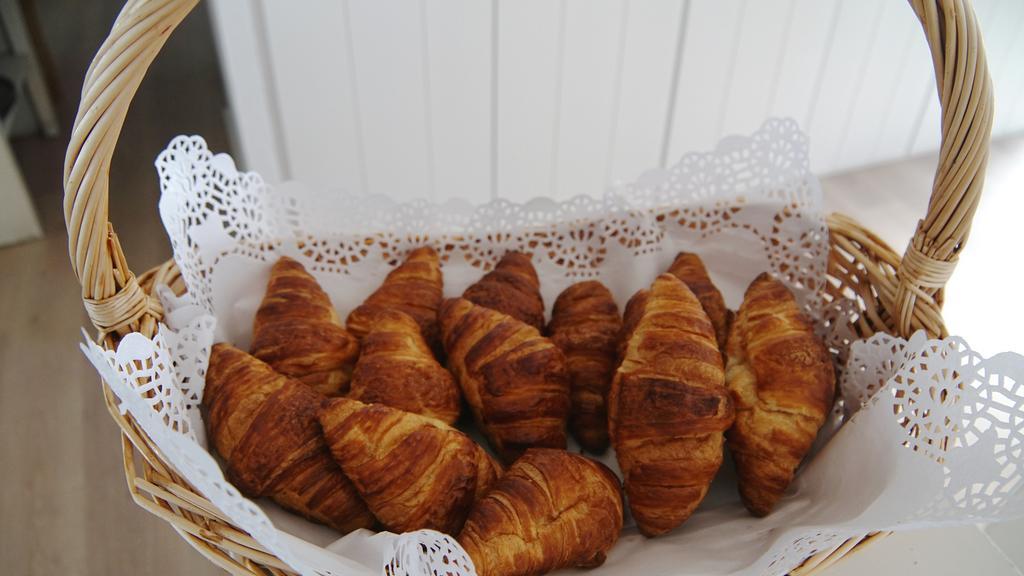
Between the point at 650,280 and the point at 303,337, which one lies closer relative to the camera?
the point at 303,337

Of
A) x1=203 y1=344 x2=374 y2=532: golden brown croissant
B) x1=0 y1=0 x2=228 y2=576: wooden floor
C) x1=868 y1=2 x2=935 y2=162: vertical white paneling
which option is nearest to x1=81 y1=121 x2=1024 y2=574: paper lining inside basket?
x1=203 y1=344 x2=374 y2=532: golden brown croissant

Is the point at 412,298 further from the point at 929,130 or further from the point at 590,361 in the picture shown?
the point at 929,130

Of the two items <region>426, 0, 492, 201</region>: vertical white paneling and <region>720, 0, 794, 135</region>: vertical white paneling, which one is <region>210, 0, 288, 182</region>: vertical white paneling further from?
<region>720, 0, 794, 135</region>: vertical white paneling

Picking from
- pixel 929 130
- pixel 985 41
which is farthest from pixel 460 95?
pixel 985 41

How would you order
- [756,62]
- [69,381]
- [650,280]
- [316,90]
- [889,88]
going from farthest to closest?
[889,88], [756,62], [316,90], [69,381], [650,280]

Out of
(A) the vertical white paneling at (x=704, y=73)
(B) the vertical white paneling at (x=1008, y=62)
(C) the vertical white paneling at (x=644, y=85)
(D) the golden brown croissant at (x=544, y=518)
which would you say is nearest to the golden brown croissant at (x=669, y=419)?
(D) the golden brown croissant at (x=544, y=518)

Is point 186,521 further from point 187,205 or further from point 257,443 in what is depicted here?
point 187,205

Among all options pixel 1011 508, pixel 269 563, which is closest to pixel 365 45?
pixel 269 563
